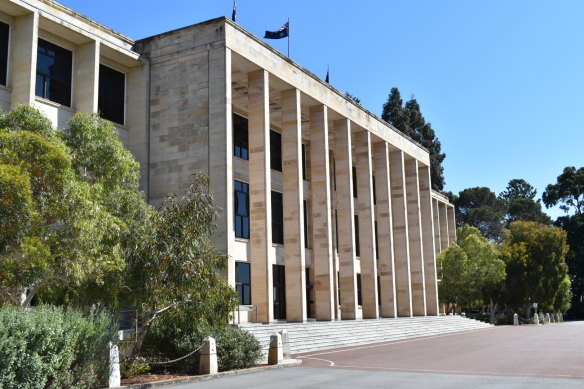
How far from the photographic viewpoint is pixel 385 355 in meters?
21.9

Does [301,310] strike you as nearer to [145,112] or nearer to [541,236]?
[145,112]

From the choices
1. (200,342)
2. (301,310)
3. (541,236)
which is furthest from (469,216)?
→ (200,342)

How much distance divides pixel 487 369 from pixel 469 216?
87.2 meters

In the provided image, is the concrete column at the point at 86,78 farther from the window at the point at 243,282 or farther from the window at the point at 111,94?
the window at the point at 243,282

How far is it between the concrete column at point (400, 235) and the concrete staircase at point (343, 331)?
10.4 ft

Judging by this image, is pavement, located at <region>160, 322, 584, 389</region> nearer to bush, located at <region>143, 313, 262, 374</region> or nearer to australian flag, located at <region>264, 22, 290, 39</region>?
bush, located at <region>143, 313, 262, 374</region>

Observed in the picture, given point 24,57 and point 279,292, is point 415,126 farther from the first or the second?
point 24,57

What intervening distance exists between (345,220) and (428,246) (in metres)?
16.7

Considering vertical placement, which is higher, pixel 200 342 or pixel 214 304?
pixel 214 304

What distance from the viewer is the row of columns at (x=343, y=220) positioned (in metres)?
29.5

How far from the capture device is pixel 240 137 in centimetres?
3462

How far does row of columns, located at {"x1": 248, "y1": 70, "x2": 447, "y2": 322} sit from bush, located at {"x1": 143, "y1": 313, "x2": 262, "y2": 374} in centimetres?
1027

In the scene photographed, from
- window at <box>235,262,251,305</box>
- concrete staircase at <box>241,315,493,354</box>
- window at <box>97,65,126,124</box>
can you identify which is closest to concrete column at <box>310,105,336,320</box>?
concrete staircase at <box>241,315,493,354</box>

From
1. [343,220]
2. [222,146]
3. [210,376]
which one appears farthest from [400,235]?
[210,376]
